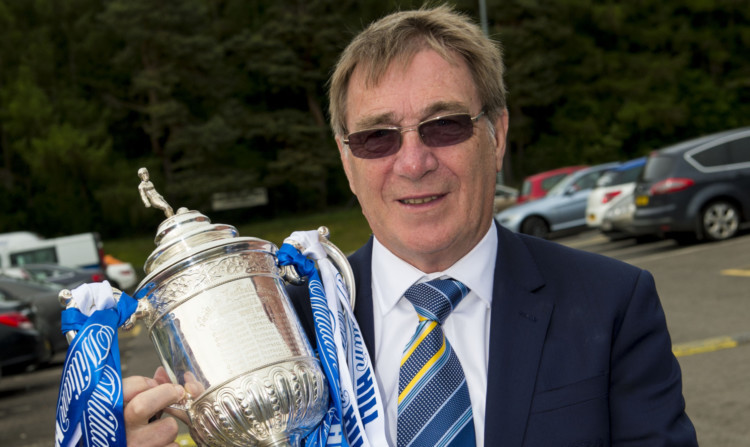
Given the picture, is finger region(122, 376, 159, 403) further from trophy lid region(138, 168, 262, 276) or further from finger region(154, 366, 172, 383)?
trophy lid region(138, 168, 262, 276)

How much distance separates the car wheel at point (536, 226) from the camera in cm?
1688

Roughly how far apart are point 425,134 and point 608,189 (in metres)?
14.6

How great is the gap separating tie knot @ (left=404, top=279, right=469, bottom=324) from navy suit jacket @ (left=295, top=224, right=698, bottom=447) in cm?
11

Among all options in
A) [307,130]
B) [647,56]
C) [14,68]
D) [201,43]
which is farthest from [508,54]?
[14,68]

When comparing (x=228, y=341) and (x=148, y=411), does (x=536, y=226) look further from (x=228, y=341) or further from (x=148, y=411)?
(x=148, y=411)

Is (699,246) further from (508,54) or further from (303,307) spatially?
(508,54)

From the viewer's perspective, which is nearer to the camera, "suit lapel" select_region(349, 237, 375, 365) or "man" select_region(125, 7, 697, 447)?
"man" select_region(125, 7, 697, 447)

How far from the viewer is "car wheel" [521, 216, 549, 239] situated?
16.9m

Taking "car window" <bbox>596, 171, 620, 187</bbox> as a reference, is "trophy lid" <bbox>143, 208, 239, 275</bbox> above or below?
below

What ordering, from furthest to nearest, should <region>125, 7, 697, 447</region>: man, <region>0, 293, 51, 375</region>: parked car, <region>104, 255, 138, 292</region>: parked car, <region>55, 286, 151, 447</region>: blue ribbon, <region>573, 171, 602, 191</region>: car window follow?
<region>104, 255, 138, 292</region>: parked car < <region>573, 171, 602, 191</region>: car window < <region>0, 293, 51, 375</region>: parked car < <region>125, 7, 697, 447</region>: man < <region>55, 286, 151, 447</region>: blue ribbon

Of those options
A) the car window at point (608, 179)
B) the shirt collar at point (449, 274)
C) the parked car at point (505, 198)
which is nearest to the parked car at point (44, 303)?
the car window at point (608, 179)

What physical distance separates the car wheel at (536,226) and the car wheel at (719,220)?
4.50 metres

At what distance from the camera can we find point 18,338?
10.1 meters

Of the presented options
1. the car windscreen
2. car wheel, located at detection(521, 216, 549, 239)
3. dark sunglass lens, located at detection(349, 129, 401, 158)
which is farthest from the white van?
dark sunglass lens, located at detection(349, 129, 401, 158)
